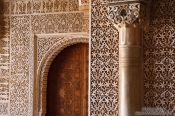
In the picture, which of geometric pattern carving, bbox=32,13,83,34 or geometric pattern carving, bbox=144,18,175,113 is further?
geometric pattern carving, bbox=32,13,83,34

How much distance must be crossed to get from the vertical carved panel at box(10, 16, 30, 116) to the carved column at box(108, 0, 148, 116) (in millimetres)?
3371

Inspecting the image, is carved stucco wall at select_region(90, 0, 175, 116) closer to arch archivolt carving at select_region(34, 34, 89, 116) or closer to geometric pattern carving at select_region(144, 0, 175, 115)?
geometric pattern carving at select_region(144, 0, 175, 115)

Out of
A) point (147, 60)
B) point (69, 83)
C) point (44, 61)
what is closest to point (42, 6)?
point (44, 61)

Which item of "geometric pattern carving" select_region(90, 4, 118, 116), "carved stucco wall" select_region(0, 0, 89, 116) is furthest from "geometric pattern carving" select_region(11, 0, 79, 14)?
"geometric pattern carving" select_region(90, 4, 118, 116)

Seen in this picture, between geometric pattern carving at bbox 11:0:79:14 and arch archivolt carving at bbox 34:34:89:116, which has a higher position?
geometric pattern carving at bbox 11:0:79:14

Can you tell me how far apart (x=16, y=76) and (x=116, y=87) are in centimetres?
334

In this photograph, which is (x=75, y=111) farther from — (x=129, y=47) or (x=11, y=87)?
(x=129, y=47)

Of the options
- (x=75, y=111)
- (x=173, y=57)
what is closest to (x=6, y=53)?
(x=75, y=111)

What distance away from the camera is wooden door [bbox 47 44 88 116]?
258 inches

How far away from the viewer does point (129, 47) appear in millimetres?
3348

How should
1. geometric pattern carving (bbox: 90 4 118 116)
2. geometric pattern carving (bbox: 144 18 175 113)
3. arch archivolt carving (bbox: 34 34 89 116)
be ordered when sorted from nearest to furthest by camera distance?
geometric pattern carving (bbox: 144 18 175 113) < geometric pattern carving (bbox: 90 4 118 116) < arch archivolt carving (bbox: 34 34 89 116)

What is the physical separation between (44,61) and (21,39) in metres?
0.51

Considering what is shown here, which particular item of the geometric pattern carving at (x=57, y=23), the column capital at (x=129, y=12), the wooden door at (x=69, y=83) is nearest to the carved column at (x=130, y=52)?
the column capital at (x=129, y=12)

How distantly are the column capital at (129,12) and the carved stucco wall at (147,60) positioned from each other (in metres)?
0.15
